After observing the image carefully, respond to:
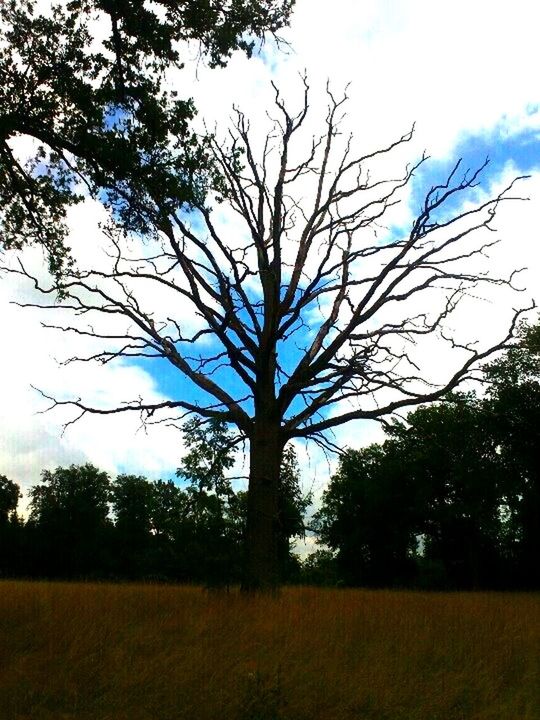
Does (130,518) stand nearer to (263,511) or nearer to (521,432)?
(521,432)

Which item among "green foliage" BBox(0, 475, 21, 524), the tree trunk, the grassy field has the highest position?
"green foliage" BBox(0, 475, 21, 524)

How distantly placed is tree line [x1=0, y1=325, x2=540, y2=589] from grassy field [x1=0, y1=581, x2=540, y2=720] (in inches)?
175

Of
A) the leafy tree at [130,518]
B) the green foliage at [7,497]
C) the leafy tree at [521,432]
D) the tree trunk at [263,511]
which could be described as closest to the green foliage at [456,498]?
the leafy tree at [521,432]

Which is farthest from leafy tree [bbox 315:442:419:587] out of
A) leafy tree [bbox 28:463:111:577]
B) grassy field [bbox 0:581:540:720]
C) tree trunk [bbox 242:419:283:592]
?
grassy field [bbox 0:581:540:720]

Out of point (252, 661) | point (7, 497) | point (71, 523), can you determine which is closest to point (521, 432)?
point (252, 661)

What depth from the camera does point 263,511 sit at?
38.4 feet

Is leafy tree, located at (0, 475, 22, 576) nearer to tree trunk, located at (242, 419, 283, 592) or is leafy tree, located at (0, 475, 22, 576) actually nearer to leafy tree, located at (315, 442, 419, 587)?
leafy tree, located at (315, 442, 419, 587)

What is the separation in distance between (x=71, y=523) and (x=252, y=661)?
50.5 m

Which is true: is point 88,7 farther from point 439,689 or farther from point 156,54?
point 439,689

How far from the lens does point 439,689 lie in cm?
545

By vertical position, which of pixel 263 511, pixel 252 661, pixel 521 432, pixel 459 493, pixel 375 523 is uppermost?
pixel 521 432

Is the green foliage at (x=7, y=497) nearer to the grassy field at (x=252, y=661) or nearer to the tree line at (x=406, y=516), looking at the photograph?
the tree line at (x=406, y=516)

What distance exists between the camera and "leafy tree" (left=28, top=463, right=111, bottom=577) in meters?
47.7

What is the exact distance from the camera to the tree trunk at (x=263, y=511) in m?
11.3
